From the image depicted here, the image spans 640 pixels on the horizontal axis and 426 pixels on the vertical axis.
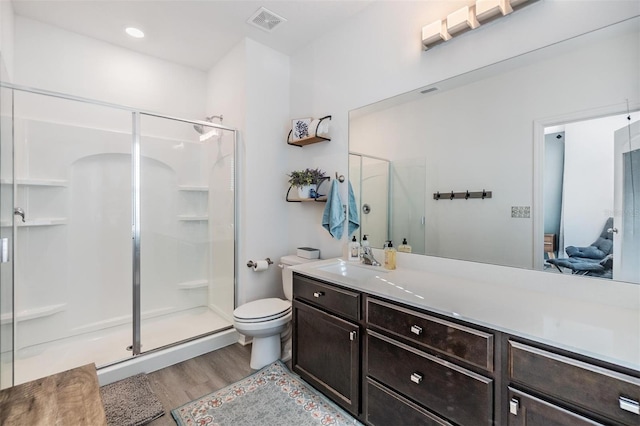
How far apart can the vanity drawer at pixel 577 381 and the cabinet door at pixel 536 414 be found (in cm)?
3

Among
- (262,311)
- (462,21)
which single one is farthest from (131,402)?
(462,21)

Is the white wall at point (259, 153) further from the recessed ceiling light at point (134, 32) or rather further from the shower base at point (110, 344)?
the recessed ceiling light at point (134, 32)

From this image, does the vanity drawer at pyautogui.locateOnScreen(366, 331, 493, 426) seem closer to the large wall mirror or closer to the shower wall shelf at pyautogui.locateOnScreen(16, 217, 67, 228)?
the large wall mirror

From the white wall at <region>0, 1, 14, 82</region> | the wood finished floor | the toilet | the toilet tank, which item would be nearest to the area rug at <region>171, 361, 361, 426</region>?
the wood finished floor

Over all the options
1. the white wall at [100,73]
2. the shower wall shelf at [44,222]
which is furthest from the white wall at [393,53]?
the shower wall shelf at [44,222]

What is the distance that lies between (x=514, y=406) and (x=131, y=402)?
2069 millimetres

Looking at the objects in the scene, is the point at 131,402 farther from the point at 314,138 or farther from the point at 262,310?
the point at 314,138

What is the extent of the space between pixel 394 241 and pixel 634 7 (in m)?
1.55

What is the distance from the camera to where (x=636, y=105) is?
1.15m

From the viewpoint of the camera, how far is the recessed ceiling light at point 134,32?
2474 millimetres

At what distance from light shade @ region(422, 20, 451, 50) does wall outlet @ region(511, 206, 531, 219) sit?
1054 mm

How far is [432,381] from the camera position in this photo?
3.90 feet

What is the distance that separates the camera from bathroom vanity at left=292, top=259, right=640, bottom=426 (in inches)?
33.8

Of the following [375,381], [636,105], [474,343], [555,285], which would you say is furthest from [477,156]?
[375,381]
